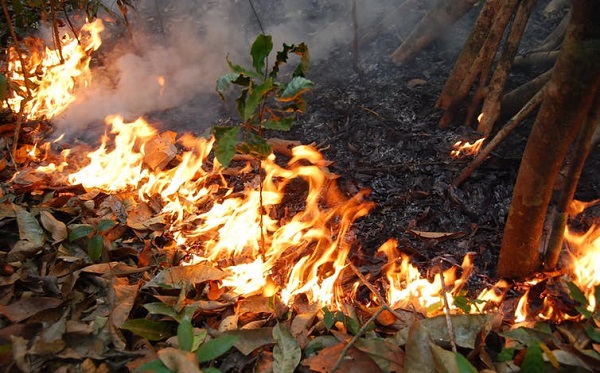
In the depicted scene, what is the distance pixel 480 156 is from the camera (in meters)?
3.38

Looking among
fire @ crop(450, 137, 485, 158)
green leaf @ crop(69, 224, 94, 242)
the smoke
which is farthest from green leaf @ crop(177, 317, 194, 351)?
the smoke

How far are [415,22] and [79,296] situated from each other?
16.3ft

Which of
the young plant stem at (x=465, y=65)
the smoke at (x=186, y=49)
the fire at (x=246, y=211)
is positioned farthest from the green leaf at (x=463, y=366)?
the smoke at (x=186, y=49)

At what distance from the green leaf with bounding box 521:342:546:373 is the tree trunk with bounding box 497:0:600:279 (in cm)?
81

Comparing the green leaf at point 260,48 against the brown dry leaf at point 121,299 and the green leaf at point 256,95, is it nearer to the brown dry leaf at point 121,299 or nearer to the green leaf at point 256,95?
the green leaf at point 256,95

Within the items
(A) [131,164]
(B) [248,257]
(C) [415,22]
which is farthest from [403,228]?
(C) [415,22]

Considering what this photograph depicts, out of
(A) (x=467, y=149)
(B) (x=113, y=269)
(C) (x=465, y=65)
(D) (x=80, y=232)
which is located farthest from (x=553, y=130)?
(D) (x=80, y=232)

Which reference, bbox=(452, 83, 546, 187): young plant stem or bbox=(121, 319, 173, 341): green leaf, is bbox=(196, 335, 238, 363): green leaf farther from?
bbox=(452, 83, 546, 187): young plant stem

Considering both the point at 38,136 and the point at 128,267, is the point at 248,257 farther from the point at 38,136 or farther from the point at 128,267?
the point at 38,136

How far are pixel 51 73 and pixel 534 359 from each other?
5.22m

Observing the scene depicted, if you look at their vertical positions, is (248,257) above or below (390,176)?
below

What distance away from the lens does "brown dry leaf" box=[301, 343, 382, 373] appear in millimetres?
2086

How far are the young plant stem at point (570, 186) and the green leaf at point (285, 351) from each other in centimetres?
159

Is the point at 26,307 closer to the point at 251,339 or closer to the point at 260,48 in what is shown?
the point at 251,339
